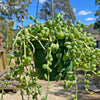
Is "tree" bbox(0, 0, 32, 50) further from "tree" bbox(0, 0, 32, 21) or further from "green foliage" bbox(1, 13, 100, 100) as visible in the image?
"green foliage" bbox(1, 13, 100, 100)

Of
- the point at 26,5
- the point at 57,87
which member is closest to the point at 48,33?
the point at 57,87

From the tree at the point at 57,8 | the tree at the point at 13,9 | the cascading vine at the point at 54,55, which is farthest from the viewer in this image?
the tree at the point at 57,8

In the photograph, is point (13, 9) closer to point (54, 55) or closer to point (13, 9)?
point (13, 9)

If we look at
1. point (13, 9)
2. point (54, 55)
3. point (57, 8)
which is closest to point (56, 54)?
point (54, 55)

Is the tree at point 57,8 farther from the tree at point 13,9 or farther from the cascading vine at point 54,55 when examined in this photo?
the cascading vine at point 54,55

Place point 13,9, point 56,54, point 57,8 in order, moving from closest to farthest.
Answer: point 56,54
point 13,9
point 57,8

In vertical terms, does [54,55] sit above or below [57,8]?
below

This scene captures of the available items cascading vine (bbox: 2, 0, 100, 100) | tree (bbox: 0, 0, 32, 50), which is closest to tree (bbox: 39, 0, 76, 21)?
tree (bbox: 0, 0, 32, 50)

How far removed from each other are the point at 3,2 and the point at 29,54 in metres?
7.79

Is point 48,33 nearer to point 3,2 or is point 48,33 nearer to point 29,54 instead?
point 29,54

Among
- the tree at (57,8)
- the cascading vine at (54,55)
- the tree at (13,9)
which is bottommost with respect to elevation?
the cascading vine at (54,55)

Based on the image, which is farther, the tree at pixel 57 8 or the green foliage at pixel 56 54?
the tree at pixel 57 8

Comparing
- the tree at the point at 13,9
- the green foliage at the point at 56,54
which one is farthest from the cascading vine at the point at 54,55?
the tree at the point at 13,9

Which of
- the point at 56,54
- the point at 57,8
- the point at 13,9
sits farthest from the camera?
the point at 57,8
